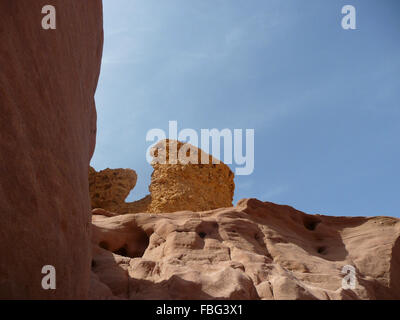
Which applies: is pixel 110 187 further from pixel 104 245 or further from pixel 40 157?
pixel 40 157

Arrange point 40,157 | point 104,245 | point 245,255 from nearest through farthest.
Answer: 1. point 40,157
2. point 245,255
3. point 104,245

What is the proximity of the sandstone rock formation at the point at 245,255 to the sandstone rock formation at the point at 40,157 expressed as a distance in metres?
1.54

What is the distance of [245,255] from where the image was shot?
6.89 m

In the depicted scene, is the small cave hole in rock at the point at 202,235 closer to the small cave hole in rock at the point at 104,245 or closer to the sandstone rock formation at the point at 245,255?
the sandstone rock formation at the point at 245,255

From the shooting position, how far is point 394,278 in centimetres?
796

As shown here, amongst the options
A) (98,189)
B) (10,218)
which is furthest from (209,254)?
(98,189)

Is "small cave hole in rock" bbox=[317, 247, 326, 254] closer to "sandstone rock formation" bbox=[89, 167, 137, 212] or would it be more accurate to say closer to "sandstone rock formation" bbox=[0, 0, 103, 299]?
"sandstone rock formation" bbox=[0, 0, 103, 299]

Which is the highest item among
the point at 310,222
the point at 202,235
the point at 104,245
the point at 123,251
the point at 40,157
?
the point at 310,222

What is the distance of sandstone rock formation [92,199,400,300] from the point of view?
556cm

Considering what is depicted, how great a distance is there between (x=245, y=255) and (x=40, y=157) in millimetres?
4623

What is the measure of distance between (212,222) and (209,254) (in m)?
1.26

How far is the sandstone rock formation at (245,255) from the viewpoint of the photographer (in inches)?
219

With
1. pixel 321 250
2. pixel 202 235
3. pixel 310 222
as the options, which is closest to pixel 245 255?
pixel 202 235

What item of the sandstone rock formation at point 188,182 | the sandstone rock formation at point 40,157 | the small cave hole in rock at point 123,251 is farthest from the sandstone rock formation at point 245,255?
the sandstone rock formation at point 188,182
